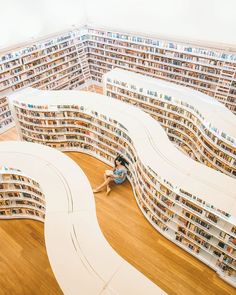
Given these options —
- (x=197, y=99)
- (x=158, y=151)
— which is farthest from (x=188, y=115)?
(x=158, y=151)

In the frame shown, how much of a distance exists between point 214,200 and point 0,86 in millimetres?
8667

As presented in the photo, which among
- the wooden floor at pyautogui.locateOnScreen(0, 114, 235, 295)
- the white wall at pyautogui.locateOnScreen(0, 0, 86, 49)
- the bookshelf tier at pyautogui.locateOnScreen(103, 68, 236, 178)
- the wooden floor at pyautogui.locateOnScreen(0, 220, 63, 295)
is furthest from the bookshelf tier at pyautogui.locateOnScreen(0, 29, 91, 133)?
the wooden floor at pyautogui.locateOnScreen(0, 114, 235, 295)

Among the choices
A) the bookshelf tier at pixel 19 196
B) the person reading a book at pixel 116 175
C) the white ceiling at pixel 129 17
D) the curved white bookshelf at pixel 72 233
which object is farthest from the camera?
the white ceiling at pixel 129 17

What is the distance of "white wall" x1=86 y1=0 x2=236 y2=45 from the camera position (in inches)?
363

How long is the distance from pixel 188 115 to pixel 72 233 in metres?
5.48

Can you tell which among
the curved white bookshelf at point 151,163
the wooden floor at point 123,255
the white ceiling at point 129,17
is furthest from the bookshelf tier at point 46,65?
the wooden floor at point 123,255

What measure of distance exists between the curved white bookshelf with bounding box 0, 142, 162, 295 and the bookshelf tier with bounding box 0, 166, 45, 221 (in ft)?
0.74

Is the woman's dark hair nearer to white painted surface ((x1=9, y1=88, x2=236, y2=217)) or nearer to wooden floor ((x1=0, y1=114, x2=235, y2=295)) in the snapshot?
wooden floor ((x1=0, y1=114, x2=235, y2=295))

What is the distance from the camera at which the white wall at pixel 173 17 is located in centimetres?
923

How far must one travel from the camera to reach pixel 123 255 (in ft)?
20.0

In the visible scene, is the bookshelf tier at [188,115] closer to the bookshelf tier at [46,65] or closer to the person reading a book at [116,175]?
the person reading a book at [116,175]

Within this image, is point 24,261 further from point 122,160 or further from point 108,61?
point 108,61

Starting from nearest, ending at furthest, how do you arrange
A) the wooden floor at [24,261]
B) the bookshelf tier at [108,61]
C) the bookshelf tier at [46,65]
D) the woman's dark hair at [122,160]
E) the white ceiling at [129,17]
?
the wooden floor at [24,261] < the woman's dark hair at [122,160] < the white ceiling at [129,17] < the bookshelf tier at [108,61] < the bookshelf tier at [46,65]

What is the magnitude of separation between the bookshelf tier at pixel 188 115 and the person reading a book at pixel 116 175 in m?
2.43
